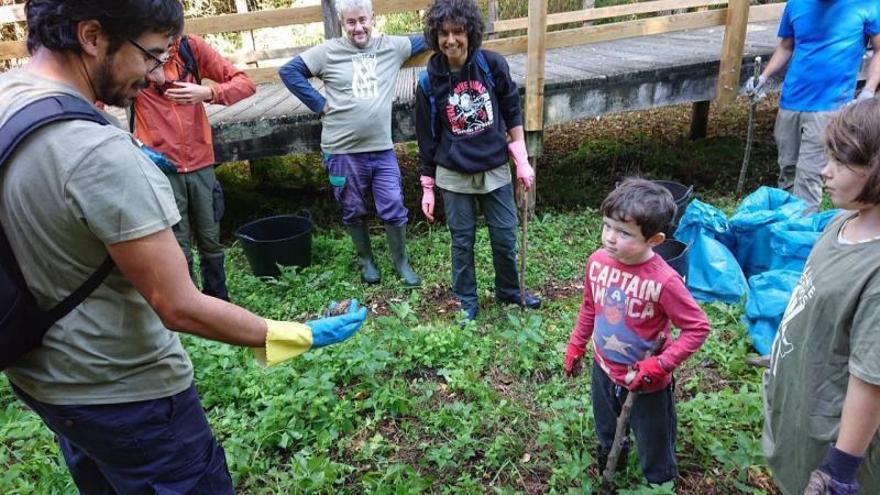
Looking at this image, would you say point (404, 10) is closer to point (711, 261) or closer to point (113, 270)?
point (711, 261)

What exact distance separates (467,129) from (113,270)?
8.28 feet

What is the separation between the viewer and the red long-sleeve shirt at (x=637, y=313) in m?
1.80

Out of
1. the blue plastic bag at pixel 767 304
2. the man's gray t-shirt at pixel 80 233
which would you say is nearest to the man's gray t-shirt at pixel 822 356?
the man's gray t-shirt at pixel 80 233

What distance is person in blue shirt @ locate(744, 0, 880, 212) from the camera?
392 cm

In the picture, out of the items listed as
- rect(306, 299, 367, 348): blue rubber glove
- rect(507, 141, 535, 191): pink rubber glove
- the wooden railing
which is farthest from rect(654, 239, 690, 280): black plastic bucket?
rect(306, 299, 367, 348): blue rubber glove

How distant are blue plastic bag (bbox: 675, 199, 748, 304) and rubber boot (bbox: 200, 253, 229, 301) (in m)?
3.22

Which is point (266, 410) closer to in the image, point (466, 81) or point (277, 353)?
point (277, 353)

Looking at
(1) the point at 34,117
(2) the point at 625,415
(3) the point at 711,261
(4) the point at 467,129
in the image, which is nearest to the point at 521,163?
(4) the point at 467,129

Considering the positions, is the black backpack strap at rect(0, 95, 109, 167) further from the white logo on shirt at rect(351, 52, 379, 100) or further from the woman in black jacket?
the white logo on shirt at rect(351, 52, 379, 100)

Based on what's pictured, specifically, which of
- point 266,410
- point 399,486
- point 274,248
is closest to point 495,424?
point 399,486

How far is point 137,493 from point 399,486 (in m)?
1.05

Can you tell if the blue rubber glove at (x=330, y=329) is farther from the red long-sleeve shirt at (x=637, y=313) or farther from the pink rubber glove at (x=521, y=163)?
the pink rubber glove at (x=521, y=163)

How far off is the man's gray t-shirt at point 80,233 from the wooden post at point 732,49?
16.8 ft

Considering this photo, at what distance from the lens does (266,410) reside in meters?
2.76
